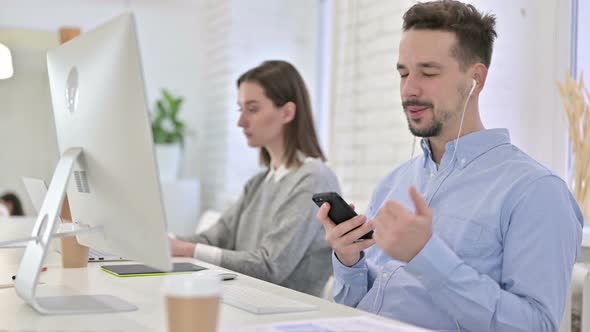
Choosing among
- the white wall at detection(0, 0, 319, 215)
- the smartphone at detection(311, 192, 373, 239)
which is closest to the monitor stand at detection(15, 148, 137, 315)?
the smartphone at detection(311, 192, 373, 239)

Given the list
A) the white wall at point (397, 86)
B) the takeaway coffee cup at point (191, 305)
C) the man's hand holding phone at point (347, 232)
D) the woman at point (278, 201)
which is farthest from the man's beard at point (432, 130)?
the white wall at point (397, 86)

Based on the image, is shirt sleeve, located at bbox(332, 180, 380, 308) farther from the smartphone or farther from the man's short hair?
the man's short hair

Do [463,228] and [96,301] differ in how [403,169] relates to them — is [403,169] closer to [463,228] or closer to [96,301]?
[463,228]

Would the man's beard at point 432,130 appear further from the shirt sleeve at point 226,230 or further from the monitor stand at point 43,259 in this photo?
the shirt sleeve at point 226,230

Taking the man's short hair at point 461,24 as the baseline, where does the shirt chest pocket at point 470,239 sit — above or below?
below

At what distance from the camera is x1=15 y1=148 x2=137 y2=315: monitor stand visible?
120 cm

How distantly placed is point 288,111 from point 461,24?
3.34 feet

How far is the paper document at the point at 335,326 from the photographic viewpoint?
106 cm

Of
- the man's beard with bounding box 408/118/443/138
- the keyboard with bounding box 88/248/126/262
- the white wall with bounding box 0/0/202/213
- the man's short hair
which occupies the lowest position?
the keyboard with bounding box 88/248/126/262

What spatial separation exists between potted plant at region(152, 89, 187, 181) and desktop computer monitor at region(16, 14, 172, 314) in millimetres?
3280

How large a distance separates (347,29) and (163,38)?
7.01ft

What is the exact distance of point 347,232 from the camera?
58.7 inches

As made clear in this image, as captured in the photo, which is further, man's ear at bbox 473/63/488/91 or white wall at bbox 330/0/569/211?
white wall at bbox 330/0/569/211

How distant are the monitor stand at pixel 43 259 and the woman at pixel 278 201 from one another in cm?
85
